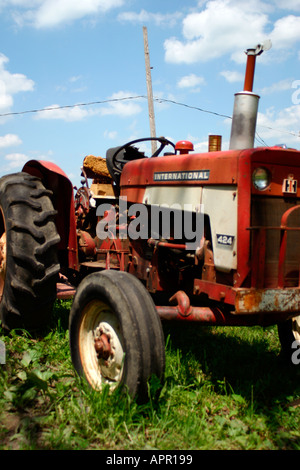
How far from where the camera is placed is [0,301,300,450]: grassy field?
2264 millimetres

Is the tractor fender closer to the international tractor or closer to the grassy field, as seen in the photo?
the international tractor

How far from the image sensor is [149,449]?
2.18 m

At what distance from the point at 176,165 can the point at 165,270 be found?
2.54 ft

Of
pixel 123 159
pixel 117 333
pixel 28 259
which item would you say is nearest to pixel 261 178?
pixel 117 333

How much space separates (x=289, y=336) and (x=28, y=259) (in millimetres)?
2061

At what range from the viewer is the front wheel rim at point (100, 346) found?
2.62 metres

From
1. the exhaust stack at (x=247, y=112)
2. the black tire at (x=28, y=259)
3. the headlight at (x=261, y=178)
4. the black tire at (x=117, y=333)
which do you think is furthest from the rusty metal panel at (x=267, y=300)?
the black tire at (x=28, y=259)

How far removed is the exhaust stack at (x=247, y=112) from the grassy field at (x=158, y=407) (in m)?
1.58

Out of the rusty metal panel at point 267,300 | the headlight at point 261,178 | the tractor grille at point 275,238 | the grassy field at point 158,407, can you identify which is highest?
the headlight at point 261,178

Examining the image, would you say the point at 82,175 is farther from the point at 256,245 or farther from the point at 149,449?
the point at 149,449

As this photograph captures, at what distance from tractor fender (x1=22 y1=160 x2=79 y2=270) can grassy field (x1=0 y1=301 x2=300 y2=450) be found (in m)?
0.85

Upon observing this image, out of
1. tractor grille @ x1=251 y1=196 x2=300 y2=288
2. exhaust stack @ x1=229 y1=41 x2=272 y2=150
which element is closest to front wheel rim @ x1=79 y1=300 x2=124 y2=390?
tractor grille @ x1=251 y1=196 x2=300 y2=288

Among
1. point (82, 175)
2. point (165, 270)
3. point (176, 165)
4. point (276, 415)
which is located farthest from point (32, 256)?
point (276, 415)

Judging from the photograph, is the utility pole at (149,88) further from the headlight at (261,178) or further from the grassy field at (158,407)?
the headlight at (261,178)
